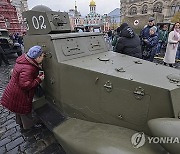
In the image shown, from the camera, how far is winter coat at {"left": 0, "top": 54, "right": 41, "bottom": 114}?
2.92 meters

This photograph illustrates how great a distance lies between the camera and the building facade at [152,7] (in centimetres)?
5006

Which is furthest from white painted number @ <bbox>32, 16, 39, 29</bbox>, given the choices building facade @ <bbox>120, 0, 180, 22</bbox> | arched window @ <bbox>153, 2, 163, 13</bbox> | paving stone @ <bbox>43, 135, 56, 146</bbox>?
arched window @ <bbox>153, 2, 163, 13</bbox>

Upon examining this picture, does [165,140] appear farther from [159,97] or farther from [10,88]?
[10,88]

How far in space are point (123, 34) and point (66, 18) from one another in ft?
4.40

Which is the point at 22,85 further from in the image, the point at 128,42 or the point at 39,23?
the point at 128,42

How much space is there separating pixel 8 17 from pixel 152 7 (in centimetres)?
3965

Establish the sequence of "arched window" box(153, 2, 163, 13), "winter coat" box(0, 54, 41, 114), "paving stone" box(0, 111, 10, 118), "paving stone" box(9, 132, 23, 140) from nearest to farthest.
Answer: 1. "winter coat" box(0, 54, 41, 114)
2. "paving stone" box(9, 132, 23, 140)
3. "paving stone" box(0, 111, 10, 118)
4. "arched window" box(153, 2, 163, 13)

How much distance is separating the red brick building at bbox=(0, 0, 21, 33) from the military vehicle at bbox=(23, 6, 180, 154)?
32.6 meters

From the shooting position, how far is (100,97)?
2.49 m

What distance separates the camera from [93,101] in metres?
2.59

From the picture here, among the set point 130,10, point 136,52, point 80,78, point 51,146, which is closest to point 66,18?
point 136,52

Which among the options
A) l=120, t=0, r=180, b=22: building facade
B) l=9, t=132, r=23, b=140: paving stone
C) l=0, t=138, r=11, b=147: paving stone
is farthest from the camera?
l=120, t=0, r=180, b=22: building facade

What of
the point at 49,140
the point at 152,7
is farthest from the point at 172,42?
the point at 152,7

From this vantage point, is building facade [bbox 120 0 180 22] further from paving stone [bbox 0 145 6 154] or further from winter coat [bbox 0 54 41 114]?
paving stone [bbox 0 145 6 154]
